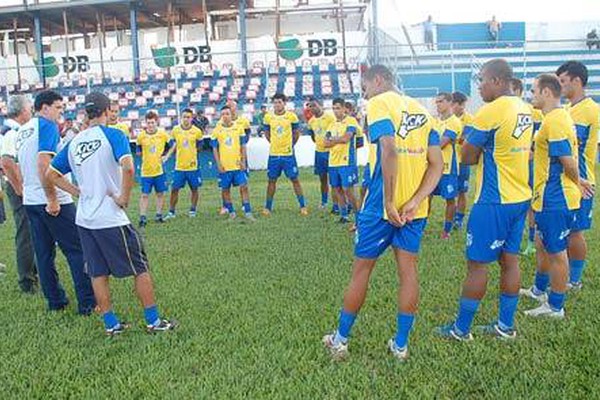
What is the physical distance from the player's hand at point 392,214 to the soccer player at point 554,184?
1.58m

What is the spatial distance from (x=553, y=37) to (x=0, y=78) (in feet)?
82.3

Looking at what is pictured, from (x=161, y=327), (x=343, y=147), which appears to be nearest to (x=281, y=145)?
(x=343, y=147)

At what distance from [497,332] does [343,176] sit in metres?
5.55

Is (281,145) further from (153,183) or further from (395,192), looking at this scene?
(395,192)

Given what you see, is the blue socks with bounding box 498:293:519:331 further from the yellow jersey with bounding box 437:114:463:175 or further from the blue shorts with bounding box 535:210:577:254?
the yellow jersey with bounding box 437:114:463:175

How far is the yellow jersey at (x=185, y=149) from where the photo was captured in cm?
1113

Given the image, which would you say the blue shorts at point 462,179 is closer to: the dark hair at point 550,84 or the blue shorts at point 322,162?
the blue shorts at point 322,162

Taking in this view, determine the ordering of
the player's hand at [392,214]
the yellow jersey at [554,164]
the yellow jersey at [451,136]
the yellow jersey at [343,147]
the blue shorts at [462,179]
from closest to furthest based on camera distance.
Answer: the player's hand at [392,214]
the yellow jersey at [554,164]
the yellow jersey at [451,136]
the blue shorts at [462,179]
the yellow jersey at [343,147]

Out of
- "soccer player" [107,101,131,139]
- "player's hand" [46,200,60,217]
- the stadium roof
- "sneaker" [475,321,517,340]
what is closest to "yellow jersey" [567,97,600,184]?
"sneaker" [475,321,517,340]

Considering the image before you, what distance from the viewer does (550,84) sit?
15.6 ft

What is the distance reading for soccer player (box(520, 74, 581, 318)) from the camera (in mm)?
4676

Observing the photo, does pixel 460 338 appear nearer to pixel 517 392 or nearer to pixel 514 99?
pixel 517 392

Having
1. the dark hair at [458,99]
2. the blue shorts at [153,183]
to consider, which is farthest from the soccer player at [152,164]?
the dark hair at [458,99]

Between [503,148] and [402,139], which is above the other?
[402,139]
